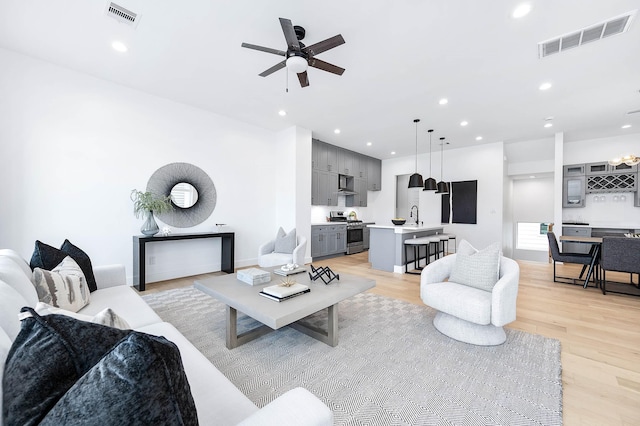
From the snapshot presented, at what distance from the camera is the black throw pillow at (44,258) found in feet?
6.35

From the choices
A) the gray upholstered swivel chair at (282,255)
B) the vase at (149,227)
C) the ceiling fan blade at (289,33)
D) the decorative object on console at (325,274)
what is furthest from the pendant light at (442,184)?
the vase at (149,227)

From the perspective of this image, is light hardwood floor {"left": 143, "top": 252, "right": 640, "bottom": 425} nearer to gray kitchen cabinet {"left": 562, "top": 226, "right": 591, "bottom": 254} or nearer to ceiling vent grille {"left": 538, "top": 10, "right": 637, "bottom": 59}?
gray kitchen cabinet {"left": 562, "top": 226, "right": 591, "bottom": 254}

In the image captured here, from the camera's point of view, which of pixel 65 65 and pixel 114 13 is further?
pixel 65 65

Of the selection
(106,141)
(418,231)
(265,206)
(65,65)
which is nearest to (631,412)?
(418,231)

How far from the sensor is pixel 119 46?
2.96 metres

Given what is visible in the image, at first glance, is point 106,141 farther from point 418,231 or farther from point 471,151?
point 471,151

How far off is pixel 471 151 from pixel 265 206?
210 inches

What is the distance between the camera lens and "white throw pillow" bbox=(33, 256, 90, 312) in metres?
1.62

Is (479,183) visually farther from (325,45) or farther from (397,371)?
(397,371)

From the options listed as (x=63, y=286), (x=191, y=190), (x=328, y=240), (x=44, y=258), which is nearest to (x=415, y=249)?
(x=328, y=240)

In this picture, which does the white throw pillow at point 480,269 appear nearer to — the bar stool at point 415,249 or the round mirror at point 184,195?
the bar stool at point 415,249

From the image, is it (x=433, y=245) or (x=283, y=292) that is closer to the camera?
(x=283, y=292)

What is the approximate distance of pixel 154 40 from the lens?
283 cm

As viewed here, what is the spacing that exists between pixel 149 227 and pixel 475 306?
4180 mm
